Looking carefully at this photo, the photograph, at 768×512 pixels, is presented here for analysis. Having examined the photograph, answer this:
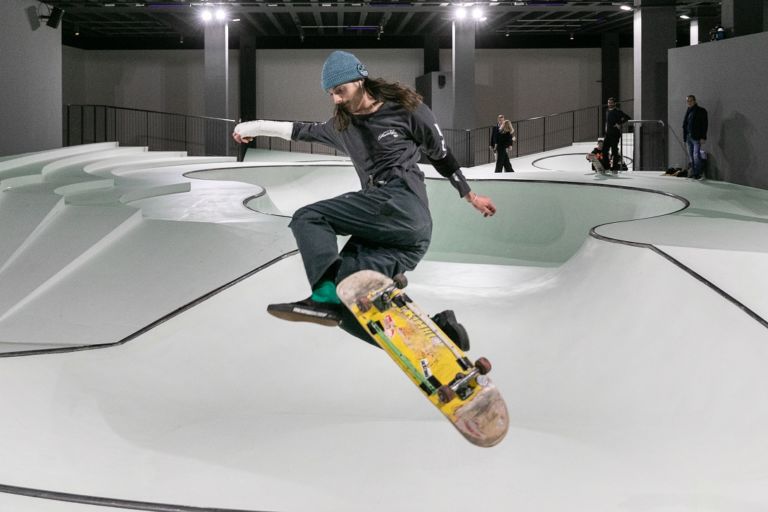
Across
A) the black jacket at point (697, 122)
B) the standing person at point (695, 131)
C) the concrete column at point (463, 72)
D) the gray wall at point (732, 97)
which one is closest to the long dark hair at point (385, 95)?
the gray wall at point (732, 97)

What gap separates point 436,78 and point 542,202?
12.2m

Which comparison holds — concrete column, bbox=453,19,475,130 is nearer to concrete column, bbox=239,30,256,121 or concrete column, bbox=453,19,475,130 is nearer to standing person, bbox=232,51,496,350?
concrete column, bbox=239,30,256,121

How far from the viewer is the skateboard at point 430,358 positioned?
266 cm

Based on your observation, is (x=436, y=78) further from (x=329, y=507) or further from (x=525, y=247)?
(x=329, y=507)

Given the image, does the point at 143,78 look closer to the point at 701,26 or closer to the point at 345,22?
the point at 345,22

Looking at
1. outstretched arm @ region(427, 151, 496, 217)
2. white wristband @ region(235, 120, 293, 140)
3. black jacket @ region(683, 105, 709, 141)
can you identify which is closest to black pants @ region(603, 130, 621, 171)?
black jacket @ region(683, 105, 709, 141)

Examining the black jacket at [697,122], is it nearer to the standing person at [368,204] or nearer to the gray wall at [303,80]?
the standing person at [368,204]

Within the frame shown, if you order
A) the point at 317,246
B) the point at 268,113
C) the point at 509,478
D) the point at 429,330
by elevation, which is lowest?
the point at 509,478

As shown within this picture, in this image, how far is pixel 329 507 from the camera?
2.98 metres

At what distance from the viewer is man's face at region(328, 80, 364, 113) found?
300cm

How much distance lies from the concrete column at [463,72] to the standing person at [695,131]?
27.5 feet

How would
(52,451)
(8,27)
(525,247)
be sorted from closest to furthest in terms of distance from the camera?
1. (52,451)
2. (525,247)
3. (8,27)

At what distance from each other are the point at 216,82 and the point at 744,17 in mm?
13957

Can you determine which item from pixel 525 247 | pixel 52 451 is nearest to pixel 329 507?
pixel 52 451
